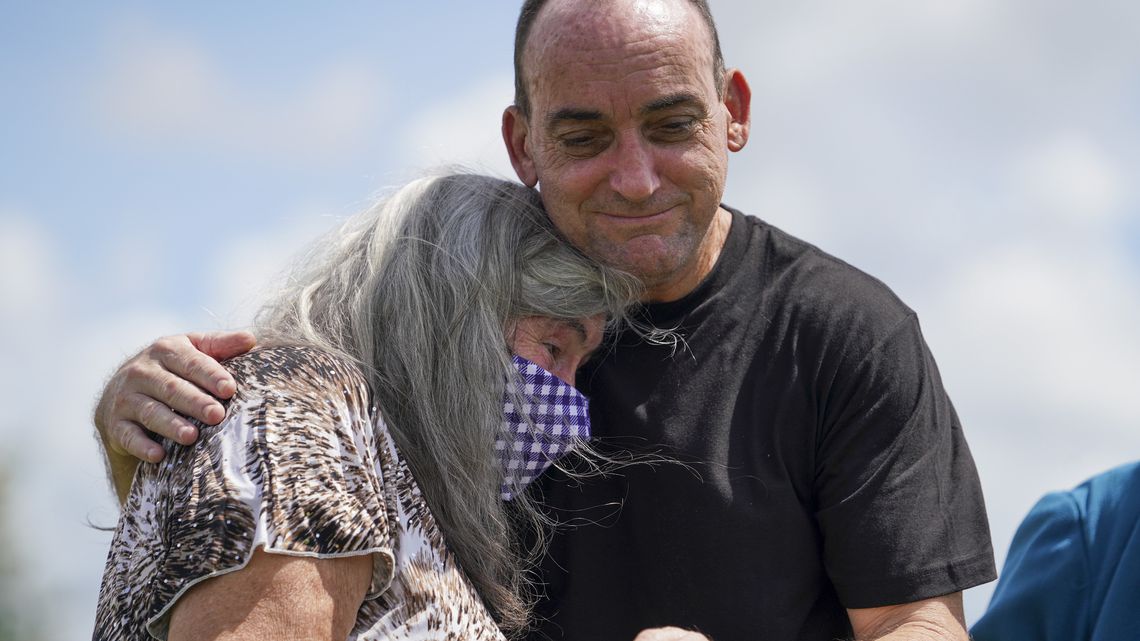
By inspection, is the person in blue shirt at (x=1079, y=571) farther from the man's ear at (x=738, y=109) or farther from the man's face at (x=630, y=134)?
the man's ear at (x=738, y=109)

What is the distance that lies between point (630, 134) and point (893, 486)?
1136mm

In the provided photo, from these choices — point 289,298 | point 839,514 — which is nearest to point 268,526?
point 289,298

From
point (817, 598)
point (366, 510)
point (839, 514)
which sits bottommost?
point (817, 598)

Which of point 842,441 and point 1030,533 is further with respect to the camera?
A: point 842,441

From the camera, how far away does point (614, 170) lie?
131 inches

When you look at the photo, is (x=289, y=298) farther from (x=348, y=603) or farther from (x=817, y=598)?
(x=817, y=598)

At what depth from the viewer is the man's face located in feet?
10.8

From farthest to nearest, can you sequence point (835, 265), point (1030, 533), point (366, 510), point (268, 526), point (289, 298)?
1. point (835, 265)
2. point (289, 298)
3. point (1030, 533)
4. point (366, 510)
5. point (268, 526)

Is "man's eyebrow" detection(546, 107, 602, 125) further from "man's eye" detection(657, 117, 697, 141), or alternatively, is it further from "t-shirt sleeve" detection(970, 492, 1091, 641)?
"t-shirt sleeve" detection(970, 492, 1091, 641)

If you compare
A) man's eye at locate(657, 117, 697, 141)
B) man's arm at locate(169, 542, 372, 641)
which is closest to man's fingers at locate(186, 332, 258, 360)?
man's arm at locate(169, 542, 372, 641)

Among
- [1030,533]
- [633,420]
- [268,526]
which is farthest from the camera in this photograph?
[633,420]

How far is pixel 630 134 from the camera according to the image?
3322 millimetres

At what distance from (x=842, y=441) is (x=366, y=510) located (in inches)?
51.3

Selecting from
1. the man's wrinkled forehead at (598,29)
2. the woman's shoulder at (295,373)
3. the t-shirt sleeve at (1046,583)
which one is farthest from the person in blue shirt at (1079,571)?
the man's wrinkled forehead at (598,29)
